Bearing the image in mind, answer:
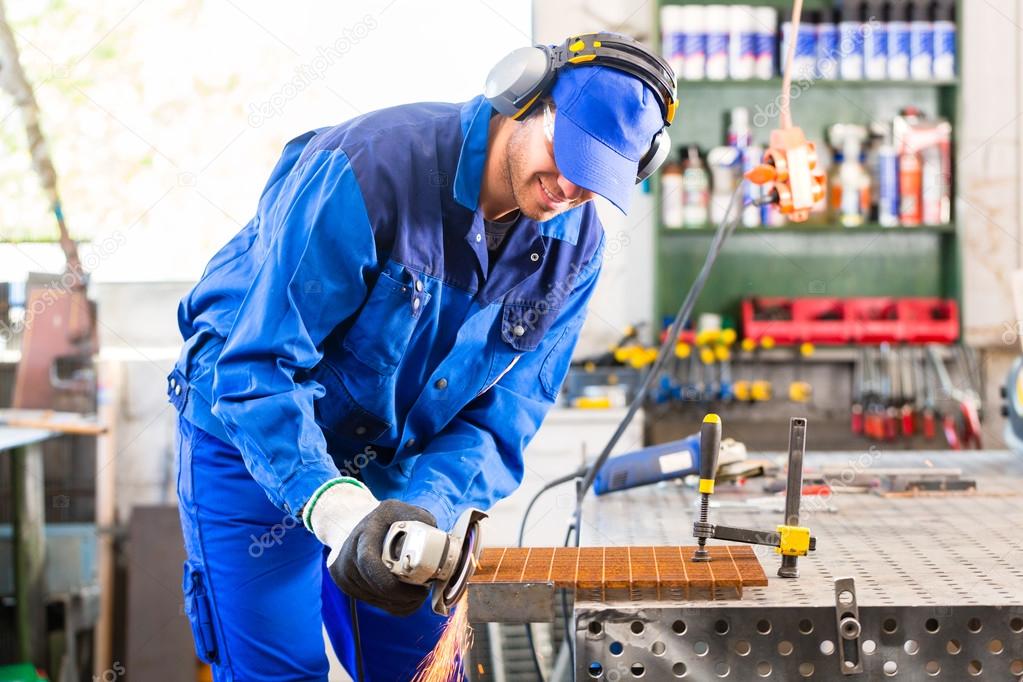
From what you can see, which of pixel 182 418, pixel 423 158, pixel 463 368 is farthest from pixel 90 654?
pixel 423 158

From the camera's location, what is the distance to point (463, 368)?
1.37 meters

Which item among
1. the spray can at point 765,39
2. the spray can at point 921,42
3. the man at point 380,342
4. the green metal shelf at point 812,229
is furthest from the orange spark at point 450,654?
the spray can at point 921,42

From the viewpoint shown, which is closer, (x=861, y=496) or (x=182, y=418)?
(x=182, y=418)

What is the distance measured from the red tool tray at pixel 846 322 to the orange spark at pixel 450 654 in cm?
220

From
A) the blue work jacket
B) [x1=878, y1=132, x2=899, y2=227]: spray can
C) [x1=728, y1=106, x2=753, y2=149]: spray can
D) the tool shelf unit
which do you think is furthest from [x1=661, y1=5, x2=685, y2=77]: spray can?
the blue work jacket

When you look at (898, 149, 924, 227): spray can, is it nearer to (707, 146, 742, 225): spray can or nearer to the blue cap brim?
(707, 146, 742, 225): spray can

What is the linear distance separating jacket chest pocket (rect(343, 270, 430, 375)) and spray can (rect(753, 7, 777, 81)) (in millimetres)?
2466

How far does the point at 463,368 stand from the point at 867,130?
105 inches

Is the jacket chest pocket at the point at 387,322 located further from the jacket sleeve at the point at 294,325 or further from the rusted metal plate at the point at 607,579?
the rusted metal plate at the point at 607,579

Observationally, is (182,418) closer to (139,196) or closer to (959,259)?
(139,196)

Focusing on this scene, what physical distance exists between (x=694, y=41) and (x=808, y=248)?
86 cm

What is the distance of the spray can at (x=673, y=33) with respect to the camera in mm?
3352

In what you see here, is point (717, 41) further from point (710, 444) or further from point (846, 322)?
point (710, 444)

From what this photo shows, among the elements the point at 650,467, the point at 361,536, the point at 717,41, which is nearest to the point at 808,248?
the point at 717,41
